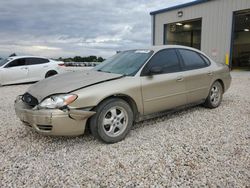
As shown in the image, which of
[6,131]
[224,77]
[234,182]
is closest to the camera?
[234,182]

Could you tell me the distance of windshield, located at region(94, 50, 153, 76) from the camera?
3452 mm

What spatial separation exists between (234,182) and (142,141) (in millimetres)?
1318

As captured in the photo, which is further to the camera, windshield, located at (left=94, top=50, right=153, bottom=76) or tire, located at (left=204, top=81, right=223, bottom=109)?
tire, located at (left=204, top=81, right=223, bottom=109)

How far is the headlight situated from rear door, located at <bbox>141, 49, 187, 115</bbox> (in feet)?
3.81

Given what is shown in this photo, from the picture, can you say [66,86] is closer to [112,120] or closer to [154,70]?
[112,120]

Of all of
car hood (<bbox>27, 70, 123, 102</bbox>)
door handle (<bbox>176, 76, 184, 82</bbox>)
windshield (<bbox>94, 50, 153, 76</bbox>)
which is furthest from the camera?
door handle (<bbox>176, 76, 184, 82</bbox>)

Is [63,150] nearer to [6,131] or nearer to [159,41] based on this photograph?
[6,131]

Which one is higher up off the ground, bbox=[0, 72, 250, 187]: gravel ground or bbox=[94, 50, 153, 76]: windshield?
bbox=[94, 50, 153, 76]: windshield

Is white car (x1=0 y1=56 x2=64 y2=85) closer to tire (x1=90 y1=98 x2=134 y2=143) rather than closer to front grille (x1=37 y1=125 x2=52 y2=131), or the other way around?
front grille (x1=37 y1=125 x2=52 y2=131)

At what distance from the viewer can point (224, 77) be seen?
16.2 feet

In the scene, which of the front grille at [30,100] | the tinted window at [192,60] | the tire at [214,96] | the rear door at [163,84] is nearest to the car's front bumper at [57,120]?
the front grille at [30,100]

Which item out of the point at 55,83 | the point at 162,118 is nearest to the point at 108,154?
the point at 55,83

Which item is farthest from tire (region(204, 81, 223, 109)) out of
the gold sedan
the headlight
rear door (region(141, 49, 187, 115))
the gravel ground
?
the headlight

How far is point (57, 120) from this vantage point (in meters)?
2.64
